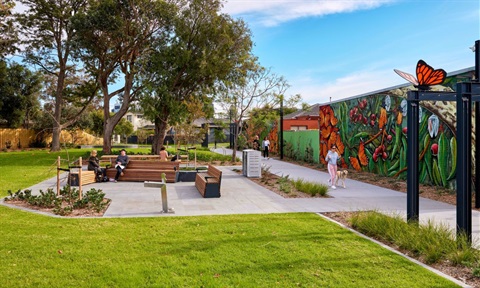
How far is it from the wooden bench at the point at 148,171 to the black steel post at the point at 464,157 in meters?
10.3

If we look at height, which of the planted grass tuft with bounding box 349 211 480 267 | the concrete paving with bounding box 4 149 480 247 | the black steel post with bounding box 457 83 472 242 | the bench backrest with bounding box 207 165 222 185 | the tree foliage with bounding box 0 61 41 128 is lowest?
the concrete paving with bounding box 4 149 480 247

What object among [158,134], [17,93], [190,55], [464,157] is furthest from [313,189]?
[17,93]

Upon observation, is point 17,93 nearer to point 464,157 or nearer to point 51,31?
point 51,31

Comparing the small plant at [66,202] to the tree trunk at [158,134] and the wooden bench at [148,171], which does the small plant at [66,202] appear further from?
the tree trunk at [158,134]

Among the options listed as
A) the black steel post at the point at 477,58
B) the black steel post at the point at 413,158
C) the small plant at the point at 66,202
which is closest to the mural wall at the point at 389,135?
the black steel post at the point at 477,58

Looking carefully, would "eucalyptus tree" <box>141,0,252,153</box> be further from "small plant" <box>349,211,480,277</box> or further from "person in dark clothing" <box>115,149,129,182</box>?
"small plant" <box>349,211,480,277</box>

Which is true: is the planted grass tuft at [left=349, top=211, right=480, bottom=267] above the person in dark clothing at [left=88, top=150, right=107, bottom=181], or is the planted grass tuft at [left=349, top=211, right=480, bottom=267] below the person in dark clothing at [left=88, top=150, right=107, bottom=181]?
below

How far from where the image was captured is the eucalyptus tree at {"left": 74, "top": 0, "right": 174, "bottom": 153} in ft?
78.7

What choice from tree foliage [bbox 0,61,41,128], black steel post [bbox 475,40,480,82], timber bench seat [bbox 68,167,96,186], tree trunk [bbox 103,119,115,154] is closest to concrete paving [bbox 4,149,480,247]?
timber bench seat [bbox 68,167,96,186]

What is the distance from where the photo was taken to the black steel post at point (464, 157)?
5559 mm

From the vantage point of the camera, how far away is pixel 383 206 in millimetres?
9695

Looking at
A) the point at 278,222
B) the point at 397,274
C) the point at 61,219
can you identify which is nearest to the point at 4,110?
the point at 61,219

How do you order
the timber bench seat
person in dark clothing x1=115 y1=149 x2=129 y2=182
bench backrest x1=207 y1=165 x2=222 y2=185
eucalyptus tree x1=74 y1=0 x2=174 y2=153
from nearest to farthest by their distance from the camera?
bench backrest x1=207 y1=165 x2=222 y2=185 → the timber bench seat → person in dark clothing x1=115 y1=149 x2=129 y2=182 → eucalyptus tree x1=74 y1=0 x2=174 y2=153

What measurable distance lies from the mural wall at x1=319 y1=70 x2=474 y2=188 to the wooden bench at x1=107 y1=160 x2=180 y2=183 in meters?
8.35
